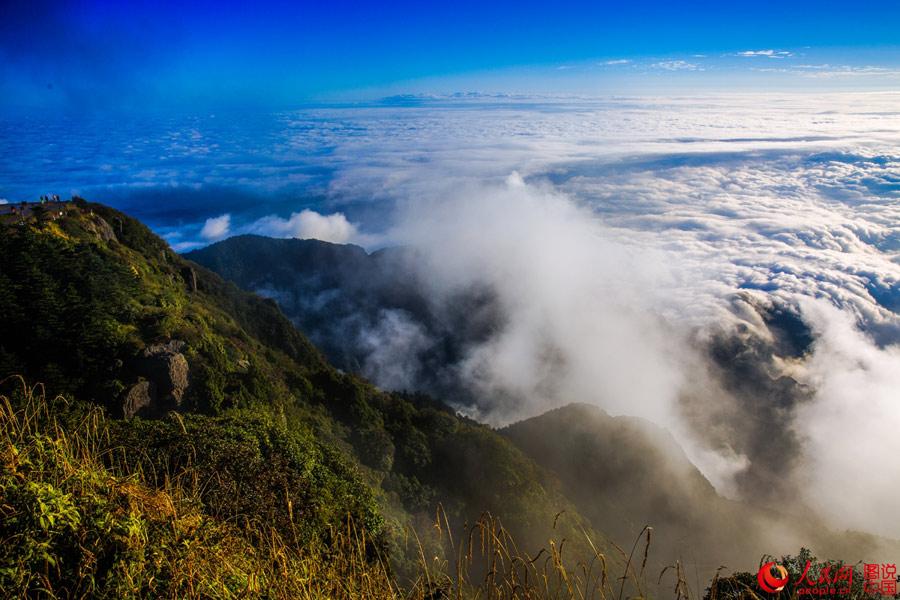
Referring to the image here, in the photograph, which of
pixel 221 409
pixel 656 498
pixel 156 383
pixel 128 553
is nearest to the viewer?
pixel 128 553

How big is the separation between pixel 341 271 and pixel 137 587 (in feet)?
522

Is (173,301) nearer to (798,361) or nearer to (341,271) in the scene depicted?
(341,271)

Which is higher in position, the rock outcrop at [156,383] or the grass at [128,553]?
the grass at [128,553]

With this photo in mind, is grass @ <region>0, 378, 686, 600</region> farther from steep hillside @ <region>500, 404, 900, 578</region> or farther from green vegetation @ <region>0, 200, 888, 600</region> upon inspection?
steep hillside @ <region>500, 404, 900, 578</region>

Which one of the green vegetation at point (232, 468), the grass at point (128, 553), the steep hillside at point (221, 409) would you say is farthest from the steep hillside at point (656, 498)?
the grass at point (128, 553)

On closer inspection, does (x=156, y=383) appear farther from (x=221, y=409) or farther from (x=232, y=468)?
(x=232, y=468)

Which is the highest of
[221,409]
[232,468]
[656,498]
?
[232,468]

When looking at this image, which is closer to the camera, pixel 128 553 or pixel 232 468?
pixel 128 553

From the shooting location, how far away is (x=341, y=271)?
159m

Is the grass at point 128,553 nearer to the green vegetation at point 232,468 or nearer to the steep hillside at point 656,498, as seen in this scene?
the green vegetation at point 232,468

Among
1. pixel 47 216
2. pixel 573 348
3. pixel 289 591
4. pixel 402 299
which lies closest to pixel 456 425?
pixel 47 216

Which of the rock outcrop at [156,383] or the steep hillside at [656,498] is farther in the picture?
the steep hillside at [656,498]

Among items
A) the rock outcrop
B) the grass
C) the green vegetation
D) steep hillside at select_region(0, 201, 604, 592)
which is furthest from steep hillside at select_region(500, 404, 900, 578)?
the grass

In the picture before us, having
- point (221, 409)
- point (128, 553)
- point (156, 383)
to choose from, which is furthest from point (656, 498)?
point (128, 553)
